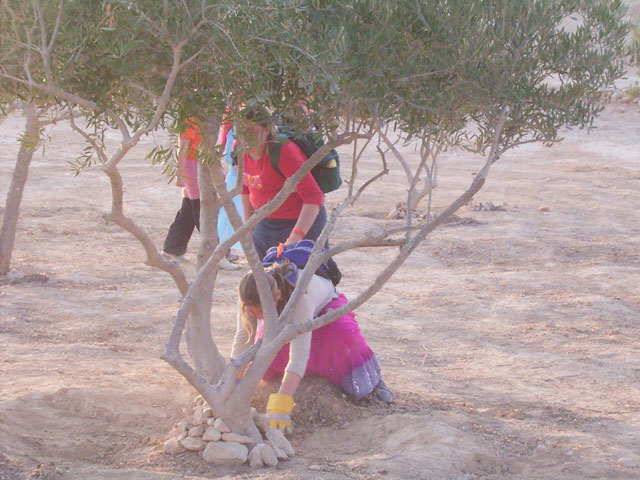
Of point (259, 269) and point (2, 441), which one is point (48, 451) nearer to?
point (2, 441)

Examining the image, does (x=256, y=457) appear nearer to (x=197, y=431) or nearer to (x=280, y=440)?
(x=280, y=440)

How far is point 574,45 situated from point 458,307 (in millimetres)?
4544

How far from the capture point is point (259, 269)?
3.79m

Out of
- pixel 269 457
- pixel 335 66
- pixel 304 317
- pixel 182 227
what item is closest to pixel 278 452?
pixel 269 457

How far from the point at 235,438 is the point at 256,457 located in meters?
0.15

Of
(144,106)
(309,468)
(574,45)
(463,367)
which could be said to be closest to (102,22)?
(144,106)

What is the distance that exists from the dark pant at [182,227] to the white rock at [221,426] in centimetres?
446

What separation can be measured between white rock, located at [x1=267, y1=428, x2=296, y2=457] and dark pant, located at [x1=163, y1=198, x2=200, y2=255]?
4.47 meters

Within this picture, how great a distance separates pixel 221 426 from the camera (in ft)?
13.0

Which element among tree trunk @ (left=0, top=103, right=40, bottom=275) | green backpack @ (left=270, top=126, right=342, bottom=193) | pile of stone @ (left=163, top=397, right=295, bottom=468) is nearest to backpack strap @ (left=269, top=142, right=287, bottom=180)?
green backpack @ (left=270, top=126, right=342, bottom=193)

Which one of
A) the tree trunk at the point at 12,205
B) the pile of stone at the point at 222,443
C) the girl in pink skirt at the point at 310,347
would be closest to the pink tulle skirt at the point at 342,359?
the girl in pink skirt at the point at 310,347

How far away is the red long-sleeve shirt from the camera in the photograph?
4.52 meters

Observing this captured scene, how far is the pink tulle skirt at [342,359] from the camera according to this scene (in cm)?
468

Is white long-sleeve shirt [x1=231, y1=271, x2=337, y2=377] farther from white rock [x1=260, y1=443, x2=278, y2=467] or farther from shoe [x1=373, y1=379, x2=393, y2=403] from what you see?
shoe [x1=373, y1=379, x2=393, y2=403]
